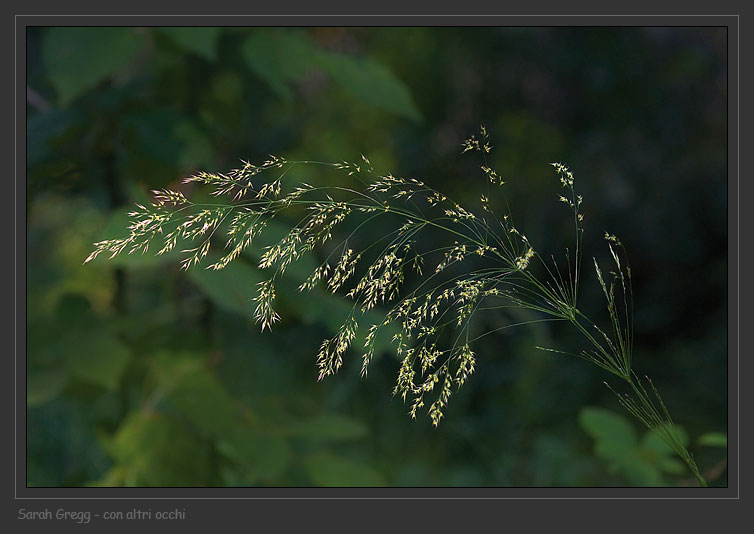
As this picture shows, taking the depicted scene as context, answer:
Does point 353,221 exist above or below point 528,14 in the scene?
below

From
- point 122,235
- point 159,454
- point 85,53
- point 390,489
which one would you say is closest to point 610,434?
point 390,489

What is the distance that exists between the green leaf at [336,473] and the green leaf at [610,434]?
455 mm

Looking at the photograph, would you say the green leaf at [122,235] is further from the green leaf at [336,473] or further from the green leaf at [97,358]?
the green leaf at [336,473]

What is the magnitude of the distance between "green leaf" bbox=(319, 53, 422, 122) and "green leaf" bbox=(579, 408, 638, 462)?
27.2 inches

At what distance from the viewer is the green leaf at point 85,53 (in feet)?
4.25

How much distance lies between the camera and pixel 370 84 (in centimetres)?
146

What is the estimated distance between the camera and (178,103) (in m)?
1.61

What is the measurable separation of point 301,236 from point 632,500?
65 centimetres

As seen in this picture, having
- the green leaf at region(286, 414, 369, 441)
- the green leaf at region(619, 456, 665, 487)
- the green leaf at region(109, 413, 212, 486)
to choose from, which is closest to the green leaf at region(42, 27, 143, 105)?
the green leaf at region(109, 413, 212, 486)

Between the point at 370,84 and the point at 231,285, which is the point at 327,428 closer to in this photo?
the point at 231,285

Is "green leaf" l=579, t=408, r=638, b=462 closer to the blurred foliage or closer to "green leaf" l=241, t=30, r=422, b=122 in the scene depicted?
the blurred foliage

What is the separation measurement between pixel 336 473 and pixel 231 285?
0.54m

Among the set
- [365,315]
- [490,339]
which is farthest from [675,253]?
[365,315]

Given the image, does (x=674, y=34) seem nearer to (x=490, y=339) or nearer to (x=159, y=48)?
(x=490, y=339)
